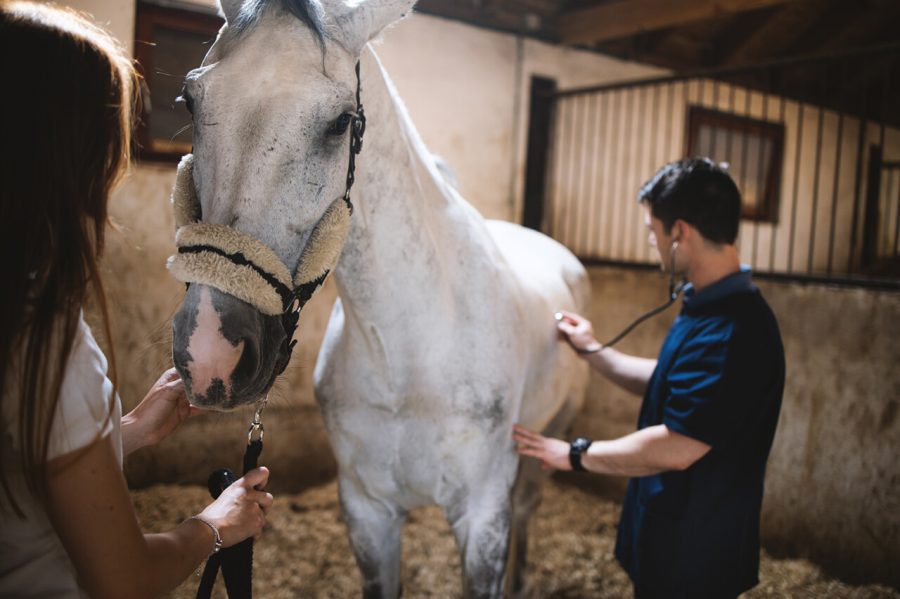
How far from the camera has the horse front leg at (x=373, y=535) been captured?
5.31 ft

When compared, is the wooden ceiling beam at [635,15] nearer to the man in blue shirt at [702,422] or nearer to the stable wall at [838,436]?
the stable wall at [838,436]

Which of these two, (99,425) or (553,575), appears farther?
(553,575)

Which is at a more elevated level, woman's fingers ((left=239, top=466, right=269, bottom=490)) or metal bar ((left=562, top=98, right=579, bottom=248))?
metal bar ((left=562, top=98, right=579, bottom=248))

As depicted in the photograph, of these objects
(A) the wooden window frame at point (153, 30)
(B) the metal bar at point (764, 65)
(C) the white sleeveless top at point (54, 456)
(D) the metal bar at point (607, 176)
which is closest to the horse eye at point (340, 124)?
(C) the white sleeveless top at point (54, 456)

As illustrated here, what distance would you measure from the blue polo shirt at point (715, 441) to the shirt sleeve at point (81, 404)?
4.09 ft

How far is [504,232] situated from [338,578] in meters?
1.61

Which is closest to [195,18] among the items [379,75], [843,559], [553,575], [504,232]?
[504,232]

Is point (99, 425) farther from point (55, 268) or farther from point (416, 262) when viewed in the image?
point (416, 262)

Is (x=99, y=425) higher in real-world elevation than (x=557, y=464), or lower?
higher

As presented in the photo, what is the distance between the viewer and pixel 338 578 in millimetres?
2510

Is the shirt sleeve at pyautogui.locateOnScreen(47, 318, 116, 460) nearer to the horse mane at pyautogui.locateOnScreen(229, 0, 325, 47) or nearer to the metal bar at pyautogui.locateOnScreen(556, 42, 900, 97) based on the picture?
the horse mane at pyautogui.locateOnScreen(229, 0, 325, 47)

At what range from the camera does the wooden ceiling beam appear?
3.71 meters

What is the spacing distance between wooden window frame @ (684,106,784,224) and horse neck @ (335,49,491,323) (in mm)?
4491

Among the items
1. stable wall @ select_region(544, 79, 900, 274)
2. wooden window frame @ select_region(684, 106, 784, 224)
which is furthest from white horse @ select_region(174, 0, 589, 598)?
wooden window frame @ select_region(684, 106, 784, 224)
